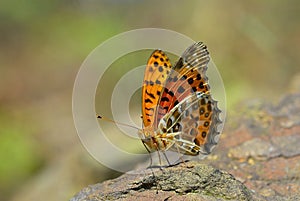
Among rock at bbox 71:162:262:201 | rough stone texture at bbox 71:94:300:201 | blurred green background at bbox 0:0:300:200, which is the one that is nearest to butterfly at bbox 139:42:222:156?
rough stone texture at bbox 71:94:300:201

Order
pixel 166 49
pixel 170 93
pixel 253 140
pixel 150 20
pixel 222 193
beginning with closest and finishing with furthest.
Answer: pixel 222 193 < pixel 170 93 < pixel 253 140 < pixel 166 49 < pixel 150 20

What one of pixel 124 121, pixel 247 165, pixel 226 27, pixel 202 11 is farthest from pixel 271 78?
pixel 247 165

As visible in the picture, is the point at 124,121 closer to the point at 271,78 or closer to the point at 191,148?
the point at 191,148

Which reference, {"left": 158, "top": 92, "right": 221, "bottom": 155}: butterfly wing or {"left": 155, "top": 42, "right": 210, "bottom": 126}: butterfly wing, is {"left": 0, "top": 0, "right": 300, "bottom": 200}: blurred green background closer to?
{"left": 158, "top": 92, "right": 221, "bottom": 155}: butterfly wing

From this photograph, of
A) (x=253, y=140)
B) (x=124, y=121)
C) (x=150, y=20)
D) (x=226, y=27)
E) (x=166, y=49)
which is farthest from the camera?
(x=150, y=20)

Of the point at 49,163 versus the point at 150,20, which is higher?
the point at 150,20

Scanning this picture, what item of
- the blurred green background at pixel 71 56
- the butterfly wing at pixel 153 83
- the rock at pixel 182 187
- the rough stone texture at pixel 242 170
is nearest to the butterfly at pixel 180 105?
the butterfly wing at pixel 153 83

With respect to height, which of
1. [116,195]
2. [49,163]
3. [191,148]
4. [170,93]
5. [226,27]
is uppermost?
[226,27]
